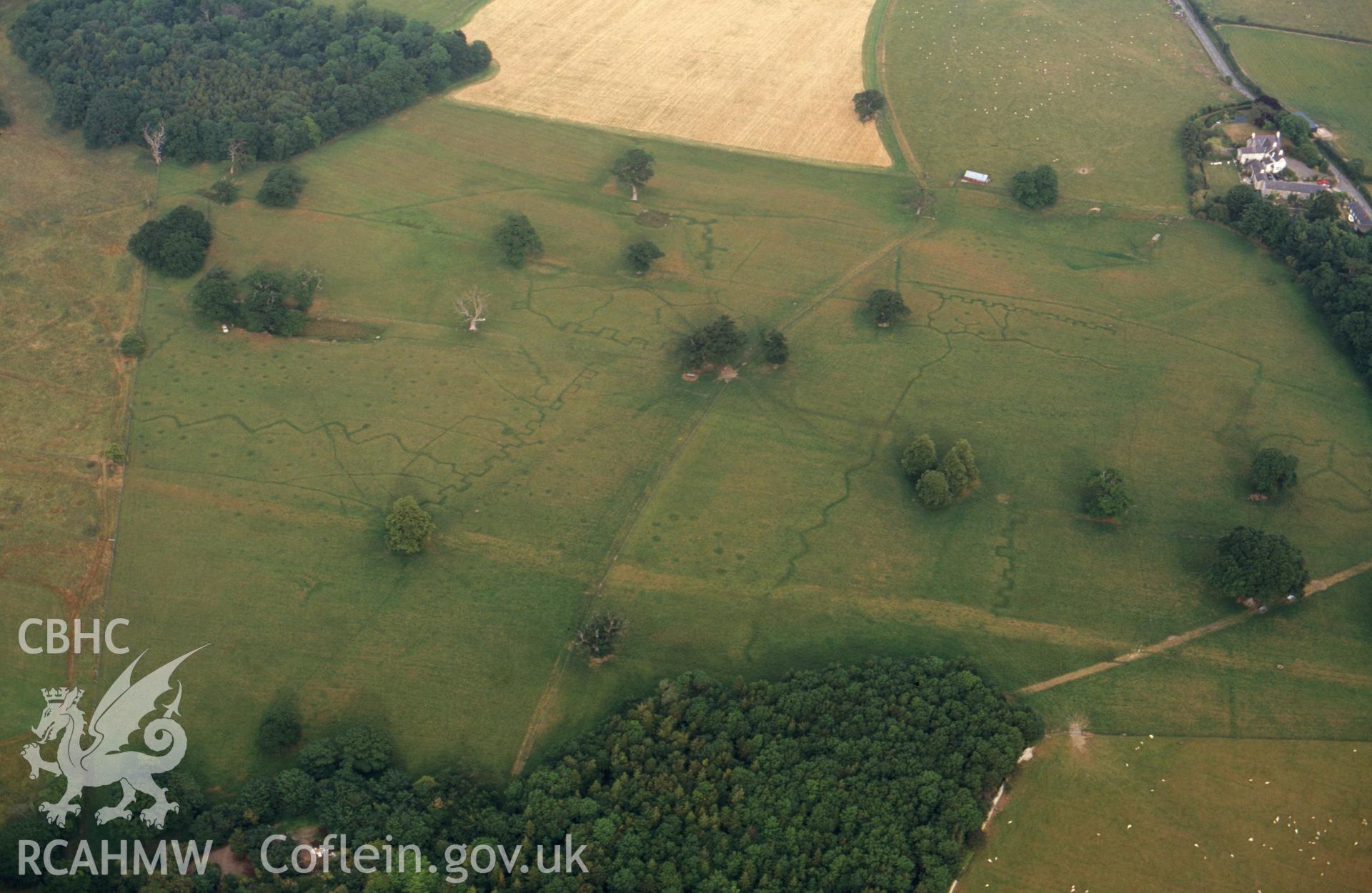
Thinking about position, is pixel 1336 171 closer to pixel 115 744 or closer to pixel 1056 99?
pixel 1056 99

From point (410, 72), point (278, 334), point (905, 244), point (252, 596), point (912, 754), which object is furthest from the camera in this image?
point (410, 72)

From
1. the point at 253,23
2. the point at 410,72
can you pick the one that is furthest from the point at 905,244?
the point at 253,23

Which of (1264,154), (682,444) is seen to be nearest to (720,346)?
(682,444)

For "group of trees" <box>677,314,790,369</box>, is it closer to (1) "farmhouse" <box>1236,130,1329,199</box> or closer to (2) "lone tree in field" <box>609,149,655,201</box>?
(2) "lone tree in field" <box>609,149,655,201</box>

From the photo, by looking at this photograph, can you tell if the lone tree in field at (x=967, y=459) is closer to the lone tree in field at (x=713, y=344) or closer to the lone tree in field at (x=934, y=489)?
the lone tree in field at (x=934, y=489)

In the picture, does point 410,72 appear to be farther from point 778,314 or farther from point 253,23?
point 778,314

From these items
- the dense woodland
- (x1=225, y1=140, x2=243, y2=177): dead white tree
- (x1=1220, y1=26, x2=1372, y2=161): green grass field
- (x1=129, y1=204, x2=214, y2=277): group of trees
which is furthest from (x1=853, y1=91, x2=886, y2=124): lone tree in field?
the dense woodland
